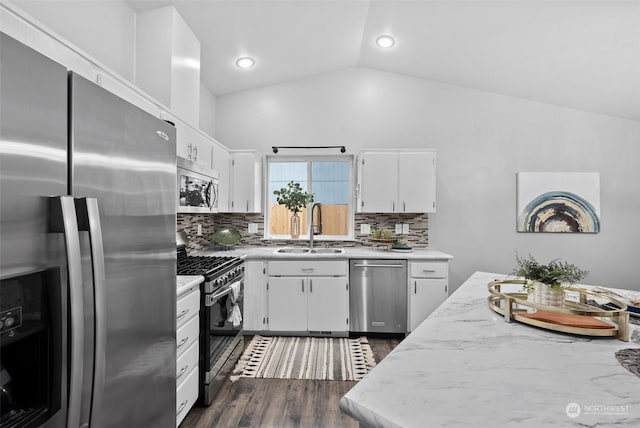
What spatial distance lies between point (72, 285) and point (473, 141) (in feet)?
13.7

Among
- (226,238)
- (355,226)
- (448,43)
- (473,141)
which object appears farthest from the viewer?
(355,226)

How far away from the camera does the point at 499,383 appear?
31.9 inches

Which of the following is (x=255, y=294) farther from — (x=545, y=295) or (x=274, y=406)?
(x=545, y=295)

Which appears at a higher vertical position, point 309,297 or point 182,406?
point 309,297

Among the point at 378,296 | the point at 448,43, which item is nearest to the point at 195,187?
the point at 378,296

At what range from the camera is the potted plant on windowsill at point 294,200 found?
3848 millimetres

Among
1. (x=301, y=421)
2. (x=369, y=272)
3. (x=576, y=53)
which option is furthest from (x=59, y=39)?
(x=576, y=53)

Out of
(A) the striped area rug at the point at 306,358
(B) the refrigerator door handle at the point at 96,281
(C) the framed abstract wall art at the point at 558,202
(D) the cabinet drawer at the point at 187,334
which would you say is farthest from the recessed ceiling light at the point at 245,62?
(C) the framed abstract wall art at the point at 558,202

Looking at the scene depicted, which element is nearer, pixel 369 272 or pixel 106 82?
pixel 106 82

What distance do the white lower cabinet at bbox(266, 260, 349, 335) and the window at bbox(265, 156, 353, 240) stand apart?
2.56 feet

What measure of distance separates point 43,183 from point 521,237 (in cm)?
444

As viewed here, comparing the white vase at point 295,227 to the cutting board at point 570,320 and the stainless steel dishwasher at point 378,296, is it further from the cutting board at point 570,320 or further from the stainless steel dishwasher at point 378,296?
the cutting board at point 570,320

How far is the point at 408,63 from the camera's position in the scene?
3.74 metres

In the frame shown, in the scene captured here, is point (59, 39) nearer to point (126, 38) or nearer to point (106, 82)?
point (106, 82)
